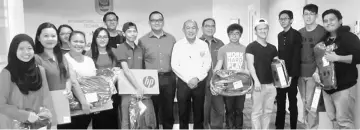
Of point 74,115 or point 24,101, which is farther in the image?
point 74,115

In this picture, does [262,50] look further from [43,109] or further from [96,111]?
[43,109]

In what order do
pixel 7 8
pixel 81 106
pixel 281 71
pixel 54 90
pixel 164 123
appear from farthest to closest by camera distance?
pixel 164 123, pixel 281 71, pixel 7 8, pixel 81 106, pixel 54 90

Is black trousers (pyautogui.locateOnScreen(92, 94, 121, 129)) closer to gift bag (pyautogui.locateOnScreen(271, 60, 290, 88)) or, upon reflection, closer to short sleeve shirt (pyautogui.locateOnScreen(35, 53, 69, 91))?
short sleeve shirt (pyautogui.locateOnScreen(35, 53, 69, 91))

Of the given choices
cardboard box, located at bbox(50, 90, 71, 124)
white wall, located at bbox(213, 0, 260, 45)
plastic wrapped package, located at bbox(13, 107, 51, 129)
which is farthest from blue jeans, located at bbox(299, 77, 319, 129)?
white wall, located at bbox(213, 0, 260, 45)

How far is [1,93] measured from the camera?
2141 millimetres

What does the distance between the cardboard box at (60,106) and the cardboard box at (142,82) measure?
72 centimetres

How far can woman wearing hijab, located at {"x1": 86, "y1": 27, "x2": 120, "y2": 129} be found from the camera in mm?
3203

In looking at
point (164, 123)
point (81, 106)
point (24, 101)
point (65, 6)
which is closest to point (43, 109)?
point (24, 101)

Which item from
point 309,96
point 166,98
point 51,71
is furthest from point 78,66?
point 309,96

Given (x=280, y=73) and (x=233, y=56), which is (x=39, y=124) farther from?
(x=280, y=73)

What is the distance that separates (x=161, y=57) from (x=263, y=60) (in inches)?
47.1

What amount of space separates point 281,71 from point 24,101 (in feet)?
8.28

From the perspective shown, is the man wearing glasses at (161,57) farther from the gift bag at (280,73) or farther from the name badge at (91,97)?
the gift bag at (280,73)

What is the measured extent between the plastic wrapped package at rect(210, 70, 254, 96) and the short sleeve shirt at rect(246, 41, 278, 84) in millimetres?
137
